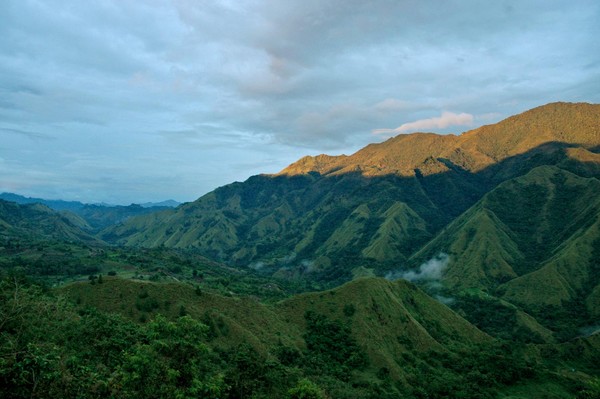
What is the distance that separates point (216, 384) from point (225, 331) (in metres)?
60.4

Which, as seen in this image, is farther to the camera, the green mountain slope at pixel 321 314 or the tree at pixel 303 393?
the green mountain slope at pixel 321 314

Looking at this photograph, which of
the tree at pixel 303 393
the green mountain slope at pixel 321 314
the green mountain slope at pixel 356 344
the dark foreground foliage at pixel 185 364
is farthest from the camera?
the green mountain slope at pixel 321 314

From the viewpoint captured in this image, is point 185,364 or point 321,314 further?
point 321,314

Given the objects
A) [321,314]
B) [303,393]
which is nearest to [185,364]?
[303,393]

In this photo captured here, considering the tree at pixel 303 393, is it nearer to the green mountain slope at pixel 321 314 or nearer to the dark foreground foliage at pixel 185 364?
the dark foreground foliage at pixel 185 364

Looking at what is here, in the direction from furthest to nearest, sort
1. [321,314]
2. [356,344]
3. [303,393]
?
[321,314] → [356,344] → [303,393]

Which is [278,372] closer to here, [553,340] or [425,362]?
[425,362]

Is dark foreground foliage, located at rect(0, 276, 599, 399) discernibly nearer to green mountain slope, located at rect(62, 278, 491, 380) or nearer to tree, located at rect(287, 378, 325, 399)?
tree, located at rect(287, 378, 325, 399)

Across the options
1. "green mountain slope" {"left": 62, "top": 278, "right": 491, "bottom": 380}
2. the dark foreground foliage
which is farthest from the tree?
"green mountain slope" {"left": 62, "top": 278, "right": 491, "bottom": 380}

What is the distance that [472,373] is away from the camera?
104 meters

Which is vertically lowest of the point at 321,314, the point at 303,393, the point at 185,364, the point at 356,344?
the point at 356,344

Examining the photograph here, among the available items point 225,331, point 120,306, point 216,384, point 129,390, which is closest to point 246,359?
point 216,384

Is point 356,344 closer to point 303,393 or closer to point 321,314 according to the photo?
point 321,314

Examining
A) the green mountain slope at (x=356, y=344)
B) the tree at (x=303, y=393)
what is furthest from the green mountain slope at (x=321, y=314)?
the tree at (x=303, y=393)
